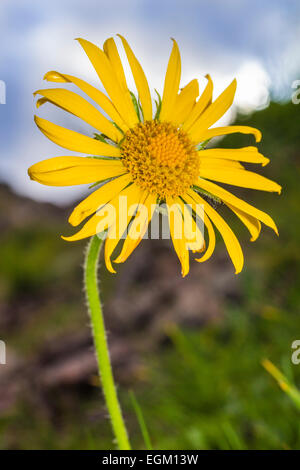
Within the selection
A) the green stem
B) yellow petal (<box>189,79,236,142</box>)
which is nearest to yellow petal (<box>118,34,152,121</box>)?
yellow petal (<box>189,79,236,142</box>)

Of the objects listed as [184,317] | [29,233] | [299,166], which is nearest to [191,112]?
[184,317]

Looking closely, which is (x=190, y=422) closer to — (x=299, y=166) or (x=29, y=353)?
(x=29, y=353)

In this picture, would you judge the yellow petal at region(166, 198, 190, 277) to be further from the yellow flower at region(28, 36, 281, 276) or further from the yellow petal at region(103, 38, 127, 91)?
the yellow petal at region(103, 38, 127, 91)

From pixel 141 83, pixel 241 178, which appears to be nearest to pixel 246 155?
pixel 241 178

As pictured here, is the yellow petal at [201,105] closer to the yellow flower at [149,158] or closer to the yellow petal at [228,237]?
the yellow flower at [149,158]

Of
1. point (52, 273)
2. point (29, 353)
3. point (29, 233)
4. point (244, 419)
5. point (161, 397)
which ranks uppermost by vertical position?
point (29, 233)

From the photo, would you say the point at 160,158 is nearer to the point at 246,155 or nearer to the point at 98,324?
the point at 246,155
